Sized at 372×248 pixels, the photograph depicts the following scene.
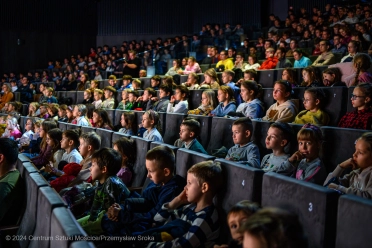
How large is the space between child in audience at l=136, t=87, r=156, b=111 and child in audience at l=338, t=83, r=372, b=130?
2.02 meters

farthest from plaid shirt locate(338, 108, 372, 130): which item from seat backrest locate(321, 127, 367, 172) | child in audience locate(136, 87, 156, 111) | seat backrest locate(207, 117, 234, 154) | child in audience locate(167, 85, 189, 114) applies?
child in audience locate(136, 87, 156, 111)

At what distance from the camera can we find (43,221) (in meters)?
1.19

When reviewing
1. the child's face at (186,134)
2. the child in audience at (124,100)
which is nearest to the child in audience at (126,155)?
the child's face at (186,134)

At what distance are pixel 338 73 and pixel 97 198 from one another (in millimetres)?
1690

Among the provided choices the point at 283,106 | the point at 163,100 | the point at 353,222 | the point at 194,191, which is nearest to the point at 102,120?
the point at 163,100

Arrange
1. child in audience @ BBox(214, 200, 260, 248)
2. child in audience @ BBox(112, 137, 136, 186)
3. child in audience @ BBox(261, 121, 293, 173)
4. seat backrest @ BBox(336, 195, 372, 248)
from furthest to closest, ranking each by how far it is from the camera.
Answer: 1. child in audience @ BBox(112, 137, 136, 186)
2. child in audience @ BBox(261, 121, 293, 173)
3. child in audience @ BBox(214, 200, 260, 248)
4. seat backrest @ BBox(336, 195, 372, 248)

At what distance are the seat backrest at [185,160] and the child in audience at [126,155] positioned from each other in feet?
1.58

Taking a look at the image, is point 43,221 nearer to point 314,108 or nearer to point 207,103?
point 314,108

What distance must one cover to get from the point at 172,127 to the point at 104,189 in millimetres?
1144

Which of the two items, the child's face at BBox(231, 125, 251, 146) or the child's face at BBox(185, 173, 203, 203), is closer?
the child's face at BBox(185, 173, 203, 203)

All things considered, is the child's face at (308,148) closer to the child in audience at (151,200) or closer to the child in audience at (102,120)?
the child in audience at (151,200)

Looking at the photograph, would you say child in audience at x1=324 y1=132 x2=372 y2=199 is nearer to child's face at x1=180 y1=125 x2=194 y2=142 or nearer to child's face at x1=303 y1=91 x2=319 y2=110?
child's face at x1=303 y1=91 x2=319 y2=110

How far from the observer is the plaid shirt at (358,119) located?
6.40 feet

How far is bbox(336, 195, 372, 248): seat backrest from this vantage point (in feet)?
2.87
